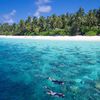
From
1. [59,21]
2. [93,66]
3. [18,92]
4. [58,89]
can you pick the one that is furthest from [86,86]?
[59,21]

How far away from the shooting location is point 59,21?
324ft

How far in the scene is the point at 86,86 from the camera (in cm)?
1567

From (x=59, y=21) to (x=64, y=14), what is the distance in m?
6.39

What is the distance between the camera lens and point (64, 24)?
325ft

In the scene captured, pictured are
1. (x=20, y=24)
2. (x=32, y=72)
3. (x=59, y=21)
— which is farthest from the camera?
(x=20, y=24)

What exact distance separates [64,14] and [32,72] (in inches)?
3361

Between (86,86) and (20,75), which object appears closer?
(86,86)

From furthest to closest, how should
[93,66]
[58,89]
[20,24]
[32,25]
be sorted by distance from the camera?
[20,24] → [32,25] → [93,66] → [58,89]

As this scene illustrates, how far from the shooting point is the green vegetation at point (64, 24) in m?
84.2

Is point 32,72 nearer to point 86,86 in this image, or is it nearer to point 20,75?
point 20,75

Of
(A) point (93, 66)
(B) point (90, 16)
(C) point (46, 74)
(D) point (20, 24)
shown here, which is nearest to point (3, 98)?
(C) point (46, 74)

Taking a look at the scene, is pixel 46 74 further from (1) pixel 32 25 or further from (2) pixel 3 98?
(1) pixel 32 25

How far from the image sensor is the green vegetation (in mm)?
84188

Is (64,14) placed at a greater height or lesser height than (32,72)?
greater
